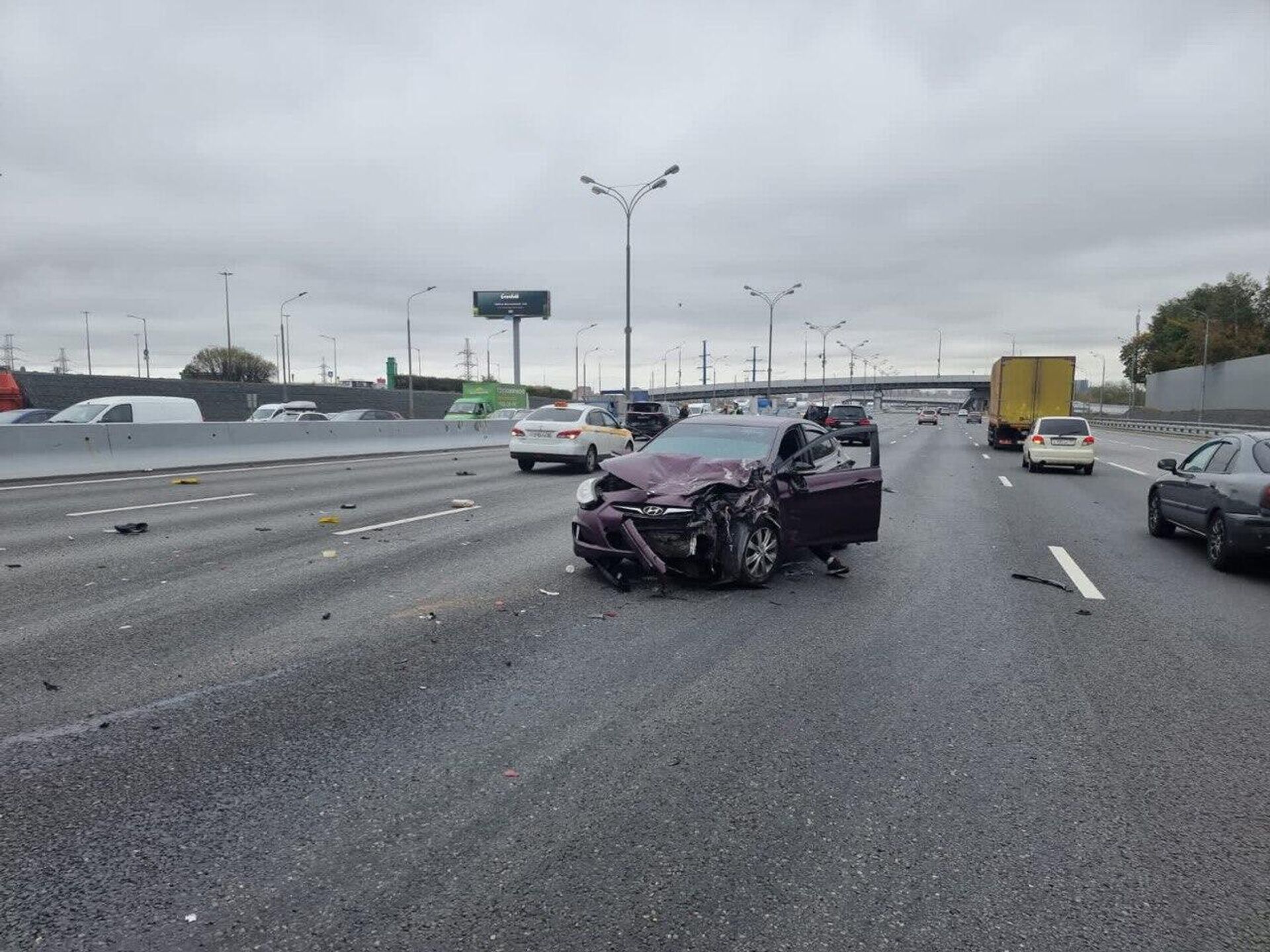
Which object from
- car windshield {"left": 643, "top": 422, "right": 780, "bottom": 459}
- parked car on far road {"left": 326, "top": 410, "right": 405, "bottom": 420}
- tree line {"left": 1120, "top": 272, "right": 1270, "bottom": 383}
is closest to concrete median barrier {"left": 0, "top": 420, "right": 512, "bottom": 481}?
parked car on far road {"left": 326, "top": 410, "right": 405, "bottom": 420}

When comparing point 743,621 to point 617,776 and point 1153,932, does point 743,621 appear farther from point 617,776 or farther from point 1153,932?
point 1153,932

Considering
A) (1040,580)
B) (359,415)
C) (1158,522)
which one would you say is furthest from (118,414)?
(1158,522)

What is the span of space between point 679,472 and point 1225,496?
19.7 feet

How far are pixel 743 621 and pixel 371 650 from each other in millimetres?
2786

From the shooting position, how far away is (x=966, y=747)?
13.0ft

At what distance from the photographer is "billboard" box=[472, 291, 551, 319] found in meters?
70.1

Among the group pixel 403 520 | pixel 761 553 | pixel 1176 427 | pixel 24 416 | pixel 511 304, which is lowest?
pixel 1176 427

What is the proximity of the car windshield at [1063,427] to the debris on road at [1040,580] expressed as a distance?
49.0ft

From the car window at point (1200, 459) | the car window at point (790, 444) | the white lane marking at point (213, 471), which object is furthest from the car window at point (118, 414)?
the car window at point (1200, 459)

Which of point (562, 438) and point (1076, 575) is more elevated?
point (562, 438)

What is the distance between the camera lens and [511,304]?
70625mm

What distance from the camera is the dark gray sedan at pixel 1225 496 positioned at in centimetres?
790

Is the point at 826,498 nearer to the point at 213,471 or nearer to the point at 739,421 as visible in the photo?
the point at 739,421

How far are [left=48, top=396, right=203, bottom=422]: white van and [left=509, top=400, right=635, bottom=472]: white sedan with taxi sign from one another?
8.23 m
